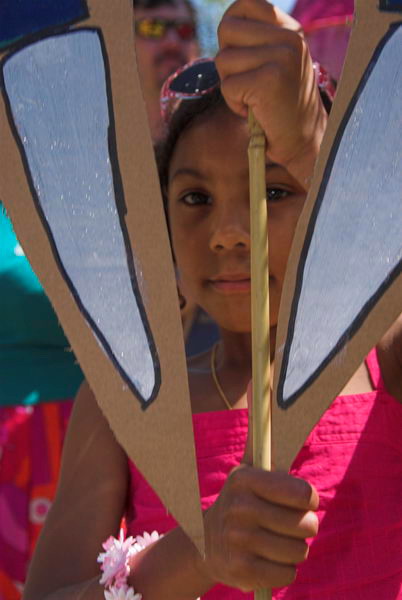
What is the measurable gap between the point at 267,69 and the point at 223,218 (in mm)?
313

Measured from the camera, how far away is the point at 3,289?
2.28 meters

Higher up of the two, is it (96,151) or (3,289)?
(96,151)

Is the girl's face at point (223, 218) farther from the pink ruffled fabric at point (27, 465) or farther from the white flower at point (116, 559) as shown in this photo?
the pink ruffled fabric at point (27, 465)

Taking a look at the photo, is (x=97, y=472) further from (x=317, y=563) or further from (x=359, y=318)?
→ (x=359, y=318)

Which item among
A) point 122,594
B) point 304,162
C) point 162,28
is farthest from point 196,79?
point 162,28

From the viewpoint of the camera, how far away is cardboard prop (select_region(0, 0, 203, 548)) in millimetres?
1093

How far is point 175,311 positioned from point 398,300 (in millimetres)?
222

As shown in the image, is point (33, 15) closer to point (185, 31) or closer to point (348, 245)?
point (348, 245)

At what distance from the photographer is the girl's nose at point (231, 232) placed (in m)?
1.43

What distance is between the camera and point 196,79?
1683 mm

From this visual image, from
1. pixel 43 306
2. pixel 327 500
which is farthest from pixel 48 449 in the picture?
pixel 327 500

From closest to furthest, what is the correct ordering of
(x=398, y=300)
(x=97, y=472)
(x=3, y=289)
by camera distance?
(x=398, y=300) < (x=97, y=472) < (x=3, y=289)

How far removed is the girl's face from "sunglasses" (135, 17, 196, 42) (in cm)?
186

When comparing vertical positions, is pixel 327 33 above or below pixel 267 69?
below
